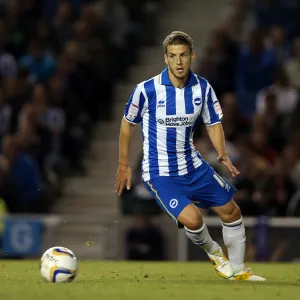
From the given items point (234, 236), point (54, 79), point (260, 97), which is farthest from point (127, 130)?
point (54, 79)

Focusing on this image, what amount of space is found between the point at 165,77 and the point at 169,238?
16.5ft

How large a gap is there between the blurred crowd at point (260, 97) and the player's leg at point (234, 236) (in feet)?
15.4

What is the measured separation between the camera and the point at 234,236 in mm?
9484

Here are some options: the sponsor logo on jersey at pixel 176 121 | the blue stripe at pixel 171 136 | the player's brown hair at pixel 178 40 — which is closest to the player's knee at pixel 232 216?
the blue stripe at pixel 171 136

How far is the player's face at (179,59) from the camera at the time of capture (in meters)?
9.14

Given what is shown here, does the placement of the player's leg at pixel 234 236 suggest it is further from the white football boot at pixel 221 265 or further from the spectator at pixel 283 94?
the spectator at pixel 283 94

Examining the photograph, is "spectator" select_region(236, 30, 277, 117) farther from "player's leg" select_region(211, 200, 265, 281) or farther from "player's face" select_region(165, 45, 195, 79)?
"player's face" select_region(165, 45, 195, 79)

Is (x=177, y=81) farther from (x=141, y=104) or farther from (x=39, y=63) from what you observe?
(x=39, y=63)

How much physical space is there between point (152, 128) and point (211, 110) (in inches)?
21.4

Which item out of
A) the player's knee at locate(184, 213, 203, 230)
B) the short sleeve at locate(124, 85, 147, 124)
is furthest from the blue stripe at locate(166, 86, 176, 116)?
the player's knee at locate(184, 213, 203, 230)

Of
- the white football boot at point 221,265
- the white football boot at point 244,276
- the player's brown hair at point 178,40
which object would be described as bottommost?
the white football boot at point 244,276

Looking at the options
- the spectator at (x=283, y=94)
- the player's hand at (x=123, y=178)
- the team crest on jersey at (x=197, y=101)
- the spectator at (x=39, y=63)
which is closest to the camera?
the player's hand at (x=123, y=178)

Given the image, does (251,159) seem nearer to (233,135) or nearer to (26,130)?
(233,135)

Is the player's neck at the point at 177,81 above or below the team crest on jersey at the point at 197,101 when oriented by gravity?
above
